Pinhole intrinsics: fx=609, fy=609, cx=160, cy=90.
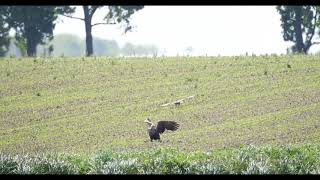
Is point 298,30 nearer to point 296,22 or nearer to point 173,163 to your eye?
point 296,22

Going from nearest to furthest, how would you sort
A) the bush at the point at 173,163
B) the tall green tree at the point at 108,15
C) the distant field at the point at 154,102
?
the bush at the point at 173,163, the distant field at the point at 154,102, the tall green tree at the point at 108,15

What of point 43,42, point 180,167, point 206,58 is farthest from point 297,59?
point 43,42

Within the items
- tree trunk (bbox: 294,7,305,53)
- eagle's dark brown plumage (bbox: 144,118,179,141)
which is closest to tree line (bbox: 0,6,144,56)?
tree trunk (bbox: 294,7,305,53)

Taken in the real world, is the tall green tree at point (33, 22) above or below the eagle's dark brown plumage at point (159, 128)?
above

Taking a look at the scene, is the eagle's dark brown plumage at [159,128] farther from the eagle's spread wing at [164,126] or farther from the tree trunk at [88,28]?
the tree trunk at [88,28]

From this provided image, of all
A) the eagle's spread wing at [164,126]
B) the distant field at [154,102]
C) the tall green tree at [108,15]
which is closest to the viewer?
the eagle's spread wing at [164,126]

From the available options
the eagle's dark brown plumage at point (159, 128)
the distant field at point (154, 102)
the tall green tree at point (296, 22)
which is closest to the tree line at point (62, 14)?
the tall green tree at point (296, 22)

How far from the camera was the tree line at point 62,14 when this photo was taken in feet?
148

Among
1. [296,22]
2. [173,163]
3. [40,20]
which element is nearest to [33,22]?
[40,20]

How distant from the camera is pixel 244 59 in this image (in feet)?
90.5

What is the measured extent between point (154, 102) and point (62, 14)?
26709 millimetres

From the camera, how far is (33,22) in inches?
1804
